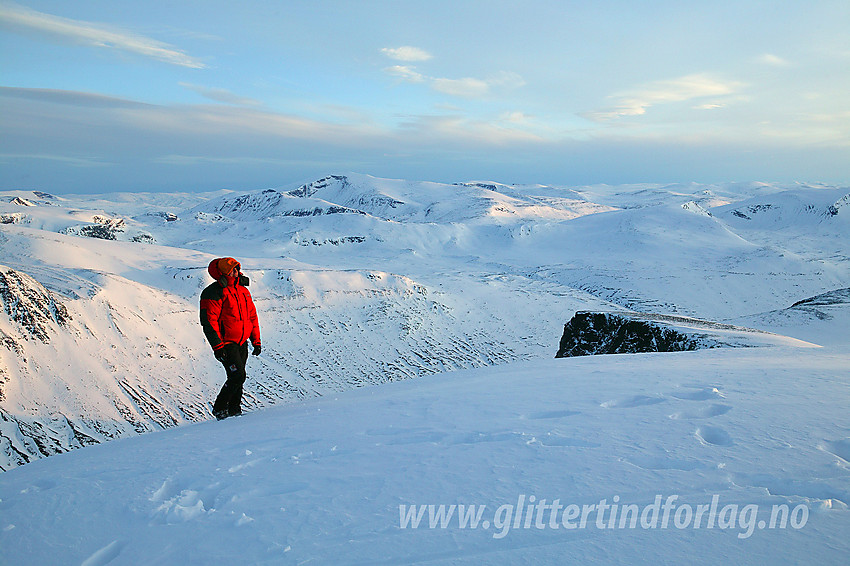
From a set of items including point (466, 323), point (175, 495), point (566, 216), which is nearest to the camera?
point (175, 495)

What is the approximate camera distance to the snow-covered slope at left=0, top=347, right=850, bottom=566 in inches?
116

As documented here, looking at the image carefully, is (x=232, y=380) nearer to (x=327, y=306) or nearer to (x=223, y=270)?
(x=223, y=270)

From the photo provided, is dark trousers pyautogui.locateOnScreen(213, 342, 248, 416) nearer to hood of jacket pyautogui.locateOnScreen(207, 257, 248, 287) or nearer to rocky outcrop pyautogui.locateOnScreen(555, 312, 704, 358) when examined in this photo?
hood of jacket pyautogui.locateOnScreen(207, 257, 248, 287)

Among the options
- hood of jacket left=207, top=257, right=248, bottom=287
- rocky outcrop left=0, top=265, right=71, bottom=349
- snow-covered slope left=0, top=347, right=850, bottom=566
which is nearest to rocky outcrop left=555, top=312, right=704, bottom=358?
snow-covered slope left=0, top=347, right=850, bottom=566

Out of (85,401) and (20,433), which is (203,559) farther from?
(85,401)

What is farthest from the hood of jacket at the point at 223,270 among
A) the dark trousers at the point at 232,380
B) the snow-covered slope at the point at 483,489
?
the snow-covered slope at the point at 483,489

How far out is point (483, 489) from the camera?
12.1ft

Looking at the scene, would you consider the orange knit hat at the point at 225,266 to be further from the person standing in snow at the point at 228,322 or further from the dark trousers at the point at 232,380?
the dark trousers at the point at 232,380

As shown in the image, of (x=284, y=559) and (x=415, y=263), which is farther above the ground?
(x=284, y=559)

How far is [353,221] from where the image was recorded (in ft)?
422

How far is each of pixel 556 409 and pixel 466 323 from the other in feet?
150

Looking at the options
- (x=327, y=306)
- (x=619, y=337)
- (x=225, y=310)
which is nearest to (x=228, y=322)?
(x=225, y=310)

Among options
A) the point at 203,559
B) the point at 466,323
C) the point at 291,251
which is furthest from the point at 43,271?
the point at 291,251

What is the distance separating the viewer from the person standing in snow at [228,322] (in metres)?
7.48
